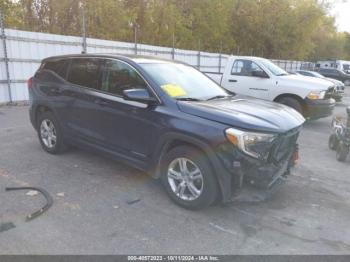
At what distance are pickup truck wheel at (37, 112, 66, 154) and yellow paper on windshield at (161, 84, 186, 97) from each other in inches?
85.1

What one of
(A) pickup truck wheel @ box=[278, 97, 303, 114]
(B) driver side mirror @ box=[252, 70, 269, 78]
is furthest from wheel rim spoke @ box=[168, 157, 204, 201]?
(B) driver side mirror @ box=[252, 70, 269, 78]


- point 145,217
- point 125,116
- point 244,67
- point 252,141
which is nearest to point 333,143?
point 244,67

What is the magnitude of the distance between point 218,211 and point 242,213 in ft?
0.90

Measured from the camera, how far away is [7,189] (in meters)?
4.08

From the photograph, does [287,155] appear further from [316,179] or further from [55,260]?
[55,260]

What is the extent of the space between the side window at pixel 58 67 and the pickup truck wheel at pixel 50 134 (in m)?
0.68

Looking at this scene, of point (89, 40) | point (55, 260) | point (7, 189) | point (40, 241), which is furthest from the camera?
point (89, 40)

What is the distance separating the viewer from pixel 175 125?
12.0ft

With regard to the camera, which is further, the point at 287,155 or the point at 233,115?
the point at 287,155

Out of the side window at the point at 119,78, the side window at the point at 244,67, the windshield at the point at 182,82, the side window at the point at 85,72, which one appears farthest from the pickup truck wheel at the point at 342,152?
the side window at the point at 85,72

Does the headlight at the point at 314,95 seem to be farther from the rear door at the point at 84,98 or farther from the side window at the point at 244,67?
the rear door at the point at 84,98

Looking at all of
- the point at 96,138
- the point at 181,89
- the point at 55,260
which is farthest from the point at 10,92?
the point at 55,260

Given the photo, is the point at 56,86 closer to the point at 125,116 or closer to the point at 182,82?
the point at 125,116

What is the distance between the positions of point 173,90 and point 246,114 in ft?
3.13
